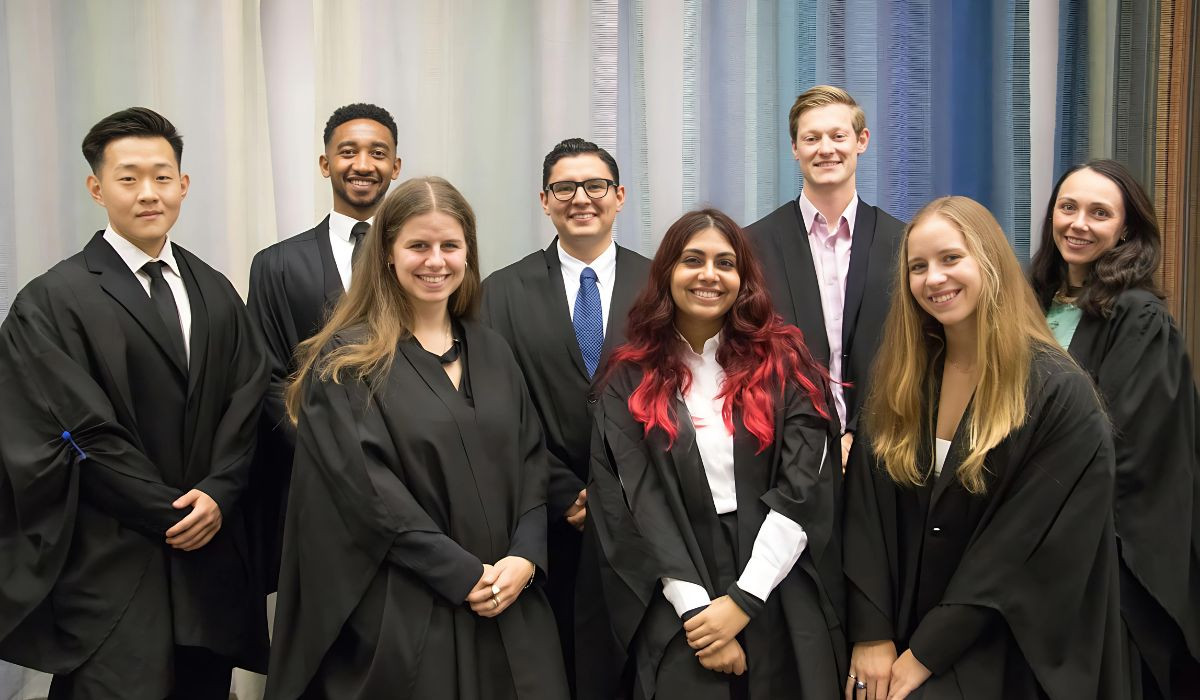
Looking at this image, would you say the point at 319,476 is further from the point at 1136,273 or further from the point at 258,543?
the point at 1136,273

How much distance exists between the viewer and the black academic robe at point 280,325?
116 inches

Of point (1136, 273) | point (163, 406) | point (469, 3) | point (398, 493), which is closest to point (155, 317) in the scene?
point (163, 406)

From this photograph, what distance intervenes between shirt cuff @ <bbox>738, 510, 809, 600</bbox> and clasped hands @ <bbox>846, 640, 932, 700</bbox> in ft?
0.86

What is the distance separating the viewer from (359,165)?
3195 mm

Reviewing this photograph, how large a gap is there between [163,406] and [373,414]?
2.25 feet

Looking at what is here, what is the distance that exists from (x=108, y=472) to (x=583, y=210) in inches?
56.4

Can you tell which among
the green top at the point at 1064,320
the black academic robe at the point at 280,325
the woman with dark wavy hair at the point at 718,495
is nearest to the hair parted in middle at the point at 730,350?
the woman with dark wavy hair at the point at 718,495

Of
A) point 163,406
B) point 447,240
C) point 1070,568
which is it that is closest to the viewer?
point 1070,568

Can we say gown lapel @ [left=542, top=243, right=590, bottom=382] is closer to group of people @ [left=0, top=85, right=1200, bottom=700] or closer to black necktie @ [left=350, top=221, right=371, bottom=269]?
group of people @ [left=0, top=85, right=1200, bottom=700]

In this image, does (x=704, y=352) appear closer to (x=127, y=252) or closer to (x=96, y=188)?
(x=127, y=252)

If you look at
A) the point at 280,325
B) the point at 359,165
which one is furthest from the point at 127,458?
the point at 359,165

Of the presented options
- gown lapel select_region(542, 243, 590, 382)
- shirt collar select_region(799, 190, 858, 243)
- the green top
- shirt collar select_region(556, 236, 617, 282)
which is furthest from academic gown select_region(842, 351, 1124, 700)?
shirt collar select_region(556, 236, 617, 282)

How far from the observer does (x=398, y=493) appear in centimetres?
236

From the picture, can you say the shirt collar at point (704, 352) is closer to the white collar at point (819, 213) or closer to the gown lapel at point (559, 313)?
the gown lapel at point (559, 313)
